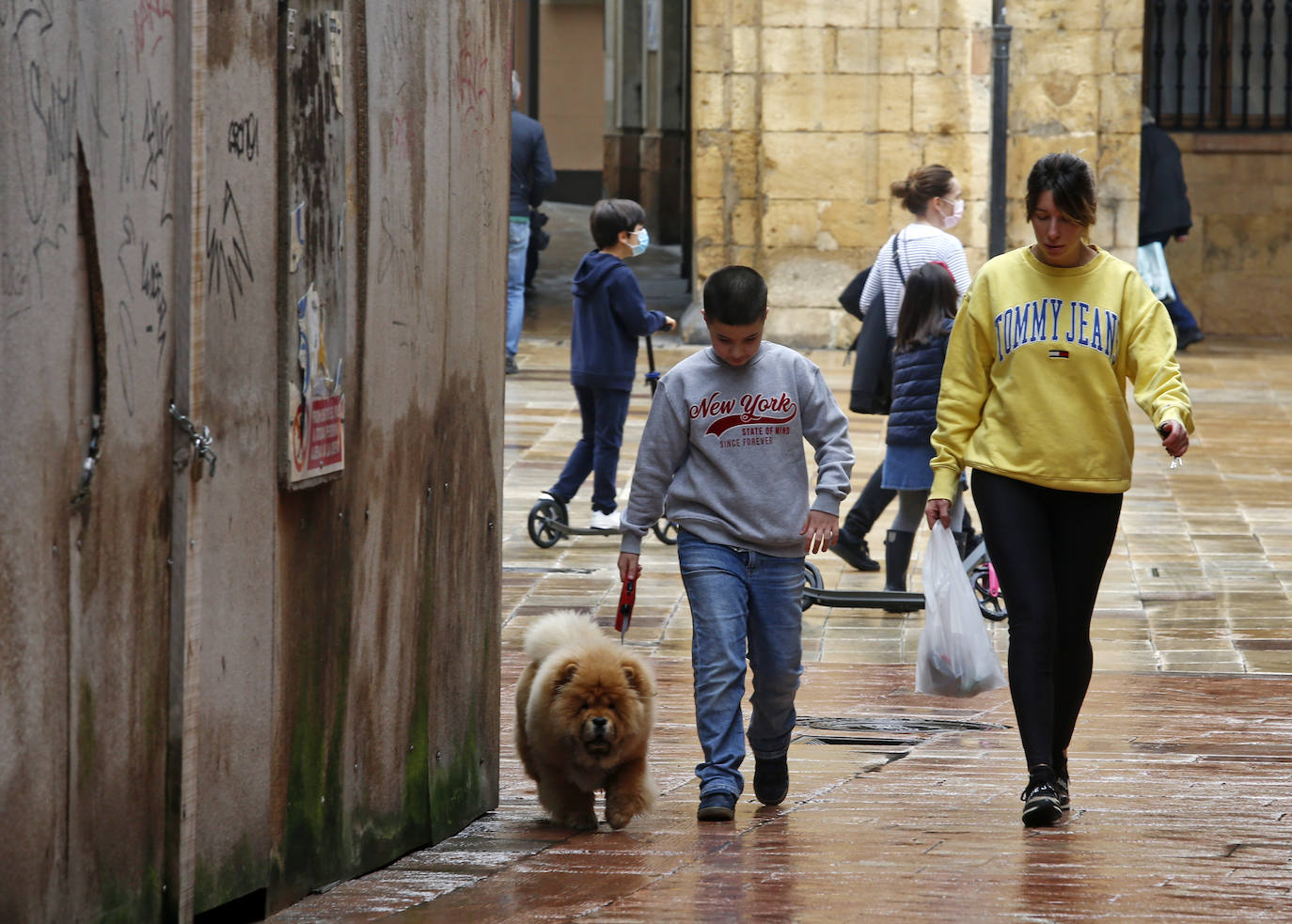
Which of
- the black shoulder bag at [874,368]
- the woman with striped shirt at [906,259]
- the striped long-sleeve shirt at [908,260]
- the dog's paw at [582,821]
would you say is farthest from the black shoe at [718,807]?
the striped long-sleeve shirt at [908,260]

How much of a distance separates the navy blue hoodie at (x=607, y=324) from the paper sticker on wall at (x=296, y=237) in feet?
18.4

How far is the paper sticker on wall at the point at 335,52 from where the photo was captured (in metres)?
4.20

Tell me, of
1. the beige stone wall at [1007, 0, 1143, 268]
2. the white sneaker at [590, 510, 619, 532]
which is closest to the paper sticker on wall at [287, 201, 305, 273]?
the white sneaker at [590, 510, 619, 532]

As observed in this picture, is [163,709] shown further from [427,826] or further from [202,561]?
[427,826]

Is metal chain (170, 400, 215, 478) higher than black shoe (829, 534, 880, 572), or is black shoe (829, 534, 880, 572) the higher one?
metal chain (170, 400, 215, 478)

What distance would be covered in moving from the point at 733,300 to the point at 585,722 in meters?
1.11

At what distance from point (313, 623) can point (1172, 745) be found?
3086 millimetres

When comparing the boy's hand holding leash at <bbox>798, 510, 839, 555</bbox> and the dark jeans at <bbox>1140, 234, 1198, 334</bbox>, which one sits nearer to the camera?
the boy's hand holding leash at <bbox>798, 510, 839, 555</bbox>

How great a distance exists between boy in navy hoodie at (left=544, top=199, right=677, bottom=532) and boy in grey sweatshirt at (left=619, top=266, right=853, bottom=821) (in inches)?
176

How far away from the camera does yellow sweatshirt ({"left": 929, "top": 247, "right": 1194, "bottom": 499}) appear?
195 inches

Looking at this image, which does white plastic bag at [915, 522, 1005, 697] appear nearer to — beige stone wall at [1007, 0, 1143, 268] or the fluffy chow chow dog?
the fluffy chow chow dog

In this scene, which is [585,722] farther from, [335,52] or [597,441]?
[597,441]

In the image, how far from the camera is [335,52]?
4234 mm

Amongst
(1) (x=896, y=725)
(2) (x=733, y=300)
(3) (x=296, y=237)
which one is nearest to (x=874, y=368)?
(1) (x=896, y=725)
